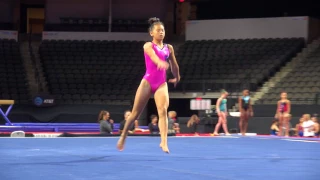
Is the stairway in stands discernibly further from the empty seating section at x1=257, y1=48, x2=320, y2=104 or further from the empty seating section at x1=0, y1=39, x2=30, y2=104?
the empty seating section at x1=257, y1=48, x2=320, y2=104

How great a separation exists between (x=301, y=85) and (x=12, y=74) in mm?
10534

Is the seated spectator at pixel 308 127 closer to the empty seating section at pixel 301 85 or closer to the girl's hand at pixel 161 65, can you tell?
the empty seating section at pixel 301 85

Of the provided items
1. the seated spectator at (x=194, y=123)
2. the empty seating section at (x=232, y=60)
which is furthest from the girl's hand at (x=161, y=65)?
the empty seating section at (x=232, y=60)

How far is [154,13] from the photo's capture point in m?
25.1

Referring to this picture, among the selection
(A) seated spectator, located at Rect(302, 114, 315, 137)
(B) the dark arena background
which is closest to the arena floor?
(B) the dark arena background

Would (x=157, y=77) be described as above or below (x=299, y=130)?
above

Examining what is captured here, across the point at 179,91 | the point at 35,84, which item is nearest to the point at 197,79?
the point at 179,91

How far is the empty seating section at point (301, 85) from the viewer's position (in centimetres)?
1738

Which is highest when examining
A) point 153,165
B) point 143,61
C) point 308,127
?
point 143,61

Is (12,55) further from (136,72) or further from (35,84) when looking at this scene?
(136,72)

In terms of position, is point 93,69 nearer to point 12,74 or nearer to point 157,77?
point 12,74

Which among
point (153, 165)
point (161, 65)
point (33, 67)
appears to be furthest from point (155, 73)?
point (33, 67)

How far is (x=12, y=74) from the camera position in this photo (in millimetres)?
20375

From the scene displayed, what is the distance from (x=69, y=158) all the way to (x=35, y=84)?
15471 millimetres
